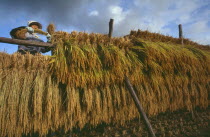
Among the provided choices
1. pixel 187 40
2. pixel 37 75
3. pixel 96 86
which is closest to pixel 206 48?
pixel 187 40

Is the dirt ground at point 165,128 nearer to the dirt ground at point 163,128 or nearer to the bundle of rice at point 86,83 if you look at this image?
the dirt ground at point 163,128

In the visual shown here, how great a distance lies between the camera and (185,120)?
15.6ft

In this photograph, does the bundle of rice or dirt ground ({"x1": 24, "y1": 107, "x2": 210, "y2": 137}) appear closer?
the bundle of rice

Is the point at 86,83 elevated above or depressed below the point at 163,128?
above

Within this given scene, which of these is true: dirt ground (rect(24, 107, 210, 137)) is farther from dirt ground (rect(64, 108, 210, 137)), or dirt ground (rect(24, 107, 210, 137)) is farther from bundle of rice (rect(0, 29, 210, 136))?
bundle of rice (rect(0, 29, 210, 136))

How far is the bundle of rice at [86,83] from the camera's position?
2.67 metres

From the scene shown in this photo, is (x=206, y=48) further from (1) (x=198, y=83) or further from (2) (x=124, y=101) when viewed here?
(2) (x=124, y=101)

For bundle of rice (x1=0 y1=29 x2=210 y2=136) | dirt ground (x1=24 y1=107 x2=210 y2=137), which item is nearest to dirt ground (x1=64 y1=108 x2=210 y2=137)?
dirt ground (x1=24 y1=107 x2=210 y2=137)

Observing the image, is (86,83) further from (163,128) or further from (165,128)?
(165,128)

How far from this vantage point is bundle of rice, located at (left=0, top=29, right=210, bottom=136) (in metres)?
2.67

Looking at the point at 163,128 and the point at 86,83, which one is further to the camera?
the point at 163,128

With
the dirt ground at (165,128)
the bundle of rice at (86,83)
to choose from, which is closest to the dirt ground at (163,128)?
the dirt ground at (165,128)

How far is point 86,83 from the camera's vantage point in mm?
3109

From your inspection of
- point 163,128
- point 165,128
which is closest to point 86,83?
point 163,128
